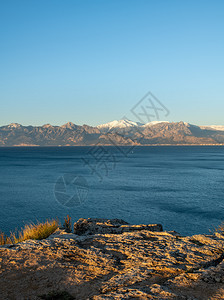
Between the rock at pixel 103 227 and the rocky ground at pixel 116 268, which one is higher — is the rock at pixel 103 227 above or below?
below

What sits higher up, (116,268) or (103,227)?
(116,268)

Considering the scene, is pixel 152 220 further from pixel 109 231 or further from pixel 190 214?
pixel 109 231

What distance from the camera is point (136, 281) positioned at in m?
6.12

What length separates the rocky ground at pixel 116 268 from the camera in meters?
5.73

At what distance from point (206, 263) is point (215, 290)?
1.66 m

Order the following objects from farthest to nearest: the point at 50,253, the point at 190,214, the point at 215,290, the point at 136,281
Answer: the point at 190,214 < the point at 50,253 < the point at 136,281 < the point at 215,290

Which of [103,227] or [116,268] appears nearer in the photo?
[116,268]

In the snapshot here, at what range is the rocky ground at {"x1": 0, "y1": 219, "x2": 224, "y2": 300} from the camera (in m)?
5.73

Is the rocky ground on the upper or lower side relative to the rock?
upper

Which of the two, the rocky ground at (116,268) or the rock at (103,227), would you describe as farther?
the rock at (103,227)

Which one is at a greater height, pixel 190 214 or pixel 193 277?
pixel 193 277

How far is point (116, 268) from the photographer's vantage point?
7051mm

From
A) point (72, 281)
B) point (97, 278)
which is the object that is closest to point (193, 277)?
point (97, 278)

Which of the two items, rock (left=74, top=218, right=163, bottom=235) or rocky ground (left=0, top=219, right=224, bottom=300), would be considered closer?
rocky ground (left=0, top=219, right=224, bottom=300)
